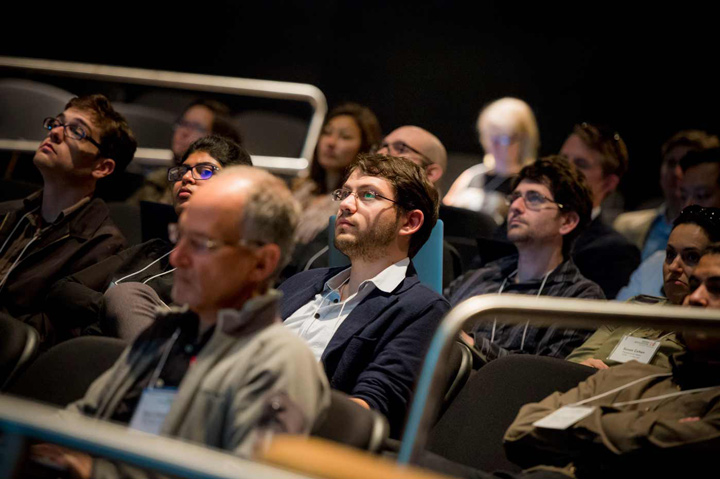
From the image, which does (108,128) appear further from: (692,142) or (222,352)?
(692,142)

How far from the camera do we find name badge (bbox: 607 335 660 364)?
2.40 meters

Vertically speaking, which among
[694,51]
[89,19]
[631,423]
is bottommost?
[631,423]

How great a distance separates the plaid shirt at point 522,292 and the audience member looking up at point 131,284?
3.53ft

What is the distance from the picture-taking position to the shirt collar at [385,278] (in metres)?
2.58

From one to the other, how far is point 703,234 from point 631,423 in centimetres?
103

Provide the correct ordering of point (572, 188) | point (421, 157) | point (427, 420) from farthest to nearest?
point (421, 157) < point (572, 188) < point (427, 420)

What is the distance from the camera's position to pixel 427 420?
5.09 feet

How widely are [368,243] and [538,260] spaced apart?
0.99m

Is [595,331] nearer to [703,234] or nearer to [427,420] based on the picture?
[703,234]

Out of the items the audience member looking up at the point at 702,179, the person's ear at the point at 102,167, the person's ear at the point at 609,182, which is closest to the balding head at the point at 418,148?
the person's ear at the point at 609,182

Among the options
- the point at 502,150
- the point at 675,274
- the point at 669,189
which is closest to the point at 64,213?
the point at 675,274

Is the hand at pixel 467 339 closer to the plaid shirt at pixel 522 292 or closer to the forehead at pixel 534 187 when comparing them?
the plaid shirt at pixel 522 292

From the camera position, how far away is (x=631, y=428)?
1835 mm

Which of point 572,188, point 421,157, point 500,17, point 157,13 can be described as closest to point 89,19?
point 157,13
